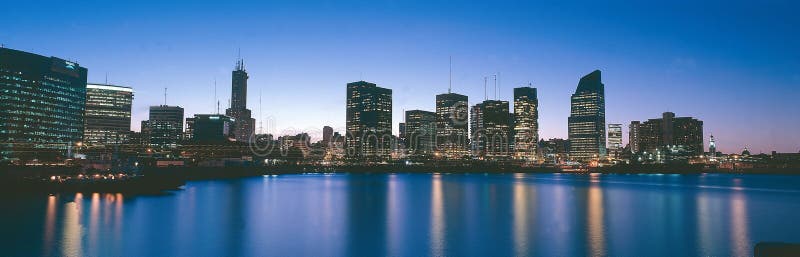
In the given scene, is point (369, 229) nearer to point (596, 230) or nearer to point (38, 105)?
point (596, 230)

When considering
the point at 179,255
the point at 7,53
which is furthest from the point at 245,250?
the point at 7,53

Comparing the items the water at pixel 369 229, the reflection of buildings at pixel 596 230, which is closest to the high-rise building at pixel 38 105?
the water at pixel 369 229

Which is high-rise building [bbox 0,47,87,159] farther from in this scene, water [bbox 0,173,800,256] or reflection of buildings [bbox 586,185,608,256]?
reflection of buildings [bbox 586,185,608,256]

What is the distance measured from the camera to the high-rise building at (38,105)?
534 ft

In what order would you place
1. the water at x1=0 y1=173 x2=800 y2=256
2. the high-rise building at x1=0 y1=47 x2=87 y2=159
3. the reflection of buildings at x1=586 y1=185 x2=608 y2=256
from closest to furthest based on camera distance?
1. the water at x1=0 y1=173 x2=800 y2=256
2. the reflection of buildings at x1=586 y1=185 x2=608 y2=256
3. the high-rise building at x1=0 y1=47 x2=87 y2=159

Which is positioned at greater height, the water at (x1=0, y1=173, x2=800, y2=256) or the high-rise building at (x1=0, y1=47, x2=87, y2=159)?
the high-rise building at (x1=0, y1=47, x2=87, y2=159)

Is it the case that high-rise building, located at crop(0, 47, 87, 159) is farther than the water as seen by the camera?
Yes

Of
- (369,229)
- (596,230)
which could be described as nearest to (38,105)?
(369,229)

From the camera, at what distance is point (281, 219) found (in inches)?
1905

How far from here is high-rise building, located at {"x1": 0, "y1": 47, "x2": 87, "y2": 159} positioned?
6403 inches

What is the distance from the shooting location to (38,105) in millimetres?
174250

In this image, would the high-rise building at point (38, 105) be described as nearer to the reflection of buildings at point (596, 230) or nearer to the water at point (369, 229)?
the water at point (369, 229)

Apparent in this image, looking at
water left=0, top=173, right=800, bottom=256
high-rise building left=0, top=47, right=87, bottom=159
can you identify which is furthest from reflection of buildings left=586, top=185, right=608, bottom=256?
high-rise building left=0, top=47, right=87, bottom=159

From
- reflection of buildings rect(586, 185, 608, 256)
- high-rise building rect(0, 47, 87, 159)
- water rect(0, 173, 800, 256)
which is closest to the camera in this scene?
water rect(0, 173, 800, 256)
